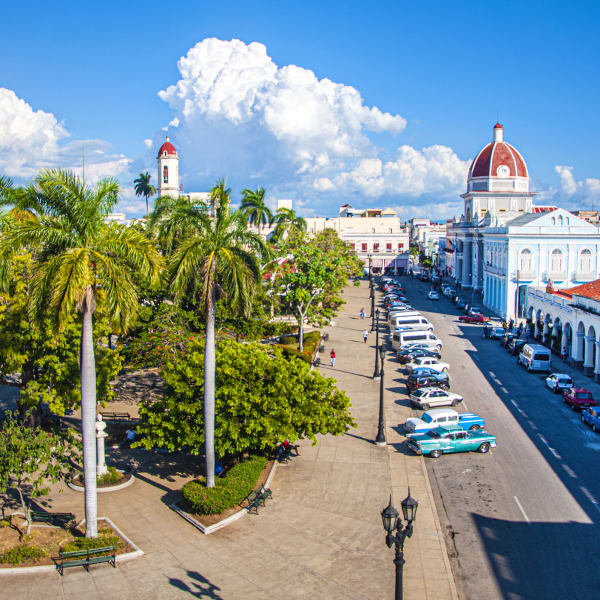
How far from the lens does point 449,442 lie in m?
28.9

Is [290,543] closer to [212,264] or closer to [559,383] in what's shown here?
[212,264]

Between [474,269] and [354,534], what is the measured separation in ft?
258

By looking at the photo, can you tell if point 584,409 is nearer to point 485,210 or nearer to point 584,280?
point 584,280

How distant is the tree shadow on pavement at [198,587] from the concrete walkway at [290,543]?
0.10ft

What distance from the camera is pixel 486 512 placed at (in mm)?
23359

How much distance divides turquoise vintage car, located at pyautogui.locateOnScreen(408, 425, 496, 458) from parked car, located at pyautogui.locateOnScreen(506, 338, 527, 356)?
75.2 ft

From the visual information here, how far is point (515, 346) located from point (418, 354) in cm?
893

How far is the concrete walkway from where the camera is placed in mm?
18141

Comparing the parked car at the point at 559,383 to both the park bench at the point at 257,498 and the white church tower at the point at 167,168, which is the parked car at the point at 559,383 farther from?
the white church tower at the point at 167,168

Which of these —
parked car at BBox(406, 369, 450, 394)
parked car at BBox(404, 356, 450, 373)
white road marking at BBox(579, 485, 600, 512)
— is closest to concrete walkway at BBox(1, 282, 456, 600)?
white road marking at BBox(579, 485, 600, 512)

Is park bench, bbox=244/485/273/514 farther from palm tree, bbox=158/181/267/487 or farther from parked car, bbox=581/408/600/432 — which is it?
parked car, bbox=581/408/600/432

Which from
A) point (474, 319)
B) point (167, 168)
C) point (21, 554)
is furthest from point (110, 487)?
point (167, 168)

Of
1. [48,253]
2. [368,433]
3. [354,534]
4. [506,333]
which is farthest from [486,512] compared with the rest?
[506,333]

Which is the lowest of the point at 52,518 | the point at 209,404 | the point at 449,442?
the point at 52,518
